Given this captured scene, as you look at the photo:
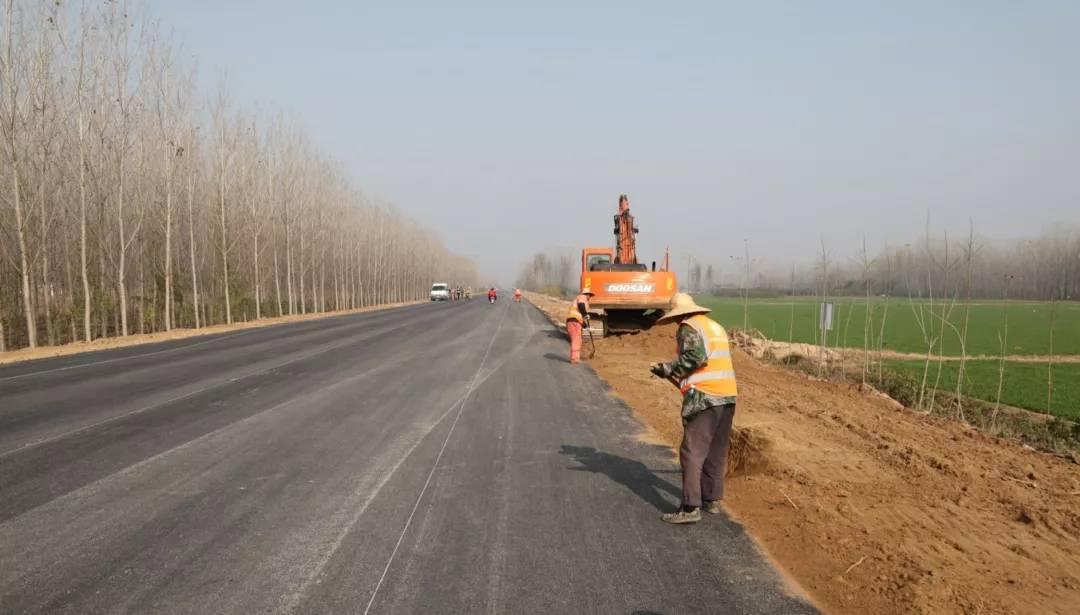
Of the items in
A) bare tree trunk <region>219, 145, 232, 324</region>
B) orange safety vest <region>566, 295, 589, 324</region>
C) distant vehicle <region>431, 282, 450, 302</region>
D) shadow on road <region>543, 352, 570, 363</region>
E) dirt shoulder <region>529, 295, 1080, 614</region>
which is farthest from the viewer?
distant vehicle <region>431, 282, 450, 302</region>

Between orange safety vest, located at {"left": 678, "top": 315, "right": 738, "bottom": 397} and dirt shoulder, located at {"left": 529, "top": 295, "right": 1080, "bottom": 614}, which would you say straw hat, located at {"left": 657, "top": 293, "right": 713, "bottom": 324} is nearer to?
orange safety vest, located at {"left": 678, "top": 315, "right": 738, "bottom": 397}

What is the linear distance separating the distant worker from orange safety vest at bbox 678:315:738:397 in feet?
33.9

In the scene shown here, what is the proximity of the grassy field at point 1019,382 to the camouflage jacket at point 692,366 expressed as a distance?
1150 centimetres

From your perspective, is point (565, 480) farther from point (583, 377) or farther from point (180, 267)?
point (180, 267)

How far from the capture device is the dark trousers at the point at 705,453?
490cm

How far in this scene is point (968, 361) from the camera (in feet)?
73.9

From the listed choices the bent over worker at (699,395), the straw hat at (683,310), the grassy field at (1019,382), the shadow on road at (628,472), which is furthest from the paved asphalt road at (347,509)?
the grassy field at (1019,382)

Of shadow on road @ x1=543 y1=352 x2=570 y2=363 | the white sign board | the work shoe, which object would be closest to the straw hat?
the work shoe

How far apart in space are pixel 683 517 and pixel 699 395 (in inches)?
37.6

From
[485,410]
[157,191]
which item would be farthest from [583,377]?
[157,191]

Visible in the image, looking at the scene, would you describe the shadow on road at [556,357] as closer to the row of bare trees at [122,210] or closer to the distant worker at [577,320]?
the distant worker at [577,320]

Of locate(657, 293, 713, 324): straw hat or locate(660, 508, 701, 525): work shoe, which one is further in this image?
locate(657, 293, 713, 324): straw hat

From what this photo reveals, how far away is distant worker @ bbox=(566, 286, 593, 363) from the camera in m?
15.6

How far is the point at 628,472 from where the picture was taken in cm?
630
